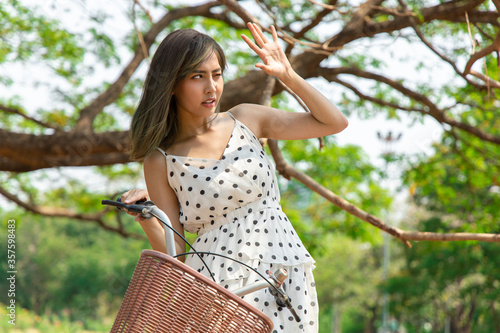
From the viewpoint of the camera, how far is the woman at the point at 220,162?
6.99 ft

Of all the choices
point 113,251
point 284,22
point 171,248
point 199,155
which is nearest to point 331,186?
point 284,22

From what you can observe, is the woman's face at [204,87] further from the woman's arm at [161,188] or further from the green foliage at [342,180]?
the green foliage at [342,180]

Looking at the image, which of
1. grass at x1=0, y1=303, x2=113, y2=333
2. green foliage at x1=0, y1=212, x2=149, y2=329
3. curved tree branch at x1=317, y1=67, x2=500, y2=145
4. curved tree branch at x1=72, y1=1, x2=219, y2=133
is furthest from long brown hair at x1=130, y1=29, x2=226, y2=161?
green foliage at x1=0, y1=212, x2=149, y2=329

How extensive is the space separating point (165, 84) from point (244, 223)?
0.63 m

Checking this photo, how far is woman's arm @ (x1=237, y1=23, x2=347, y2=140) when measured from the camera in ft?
7.20

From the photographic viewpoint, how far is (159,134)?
237 cm

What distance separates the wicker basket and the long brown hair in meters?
0.88

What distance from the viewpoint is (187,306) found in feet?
5.08

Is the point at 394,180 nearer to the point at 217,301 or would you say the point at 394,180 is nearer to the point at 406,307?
the point at 217,301

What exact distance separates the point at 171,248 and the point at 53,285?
3549 centimetres

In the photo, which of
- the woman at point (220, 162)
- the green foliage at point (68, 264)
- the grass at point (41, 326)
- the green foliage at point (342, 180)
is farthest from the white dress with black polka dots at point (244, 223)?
the green foliage at point (68, 264)

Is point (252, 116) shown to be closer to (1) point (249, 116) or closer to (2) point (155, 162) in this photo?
(1) point (249, 116)

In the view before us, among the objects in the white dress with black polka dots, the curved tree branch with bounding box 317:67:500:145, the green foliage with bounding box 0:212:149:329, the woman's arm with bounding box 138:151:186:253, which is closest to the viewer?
the white dress with black polka dots

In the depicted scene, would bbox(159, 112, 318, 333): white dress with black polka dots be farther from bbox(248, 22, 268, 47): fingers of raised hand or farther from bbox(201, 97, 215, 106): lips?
bbox(248, 22, 268, 47): fingers of raised hand
